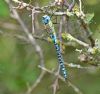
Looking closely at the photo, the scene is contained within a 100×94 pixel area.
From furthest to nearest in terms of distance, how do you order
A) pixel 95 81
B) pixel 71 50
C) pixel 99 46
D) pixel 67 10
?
pixel 95 81
pixel 71 50
pixel 99 46
pixel 67 10

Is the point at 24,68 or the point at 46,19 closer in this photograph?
the point at 46,19

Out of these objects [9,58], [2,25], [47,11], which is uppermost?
[47,11]

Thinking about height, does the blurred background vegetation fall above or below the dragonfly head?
below

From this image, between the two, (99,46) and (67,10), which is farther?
(99,46)

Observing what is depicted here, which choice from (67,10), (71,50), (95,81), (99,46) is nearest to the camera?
(67,10)

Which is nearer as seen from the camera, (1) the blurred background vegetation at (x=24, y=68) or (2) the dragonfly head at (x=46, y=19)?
(2) the dragonfly head at (x=46, y=19)

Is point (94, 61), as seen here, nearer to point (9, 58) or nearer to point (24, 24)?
point (24, 24)

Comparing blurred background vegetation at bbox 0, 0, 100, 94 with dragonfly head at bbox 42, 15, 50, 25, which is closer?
dragonfly head at bbox 42, 15, 50, 25

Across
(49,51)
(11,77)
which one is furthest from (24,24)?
(11,77)

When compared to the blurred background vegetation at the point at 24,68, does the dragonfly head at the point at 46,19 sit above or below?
above

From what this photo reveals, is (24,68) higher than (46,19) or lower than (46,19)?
lower

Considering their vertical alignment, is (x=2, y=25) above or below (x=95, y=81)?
above
